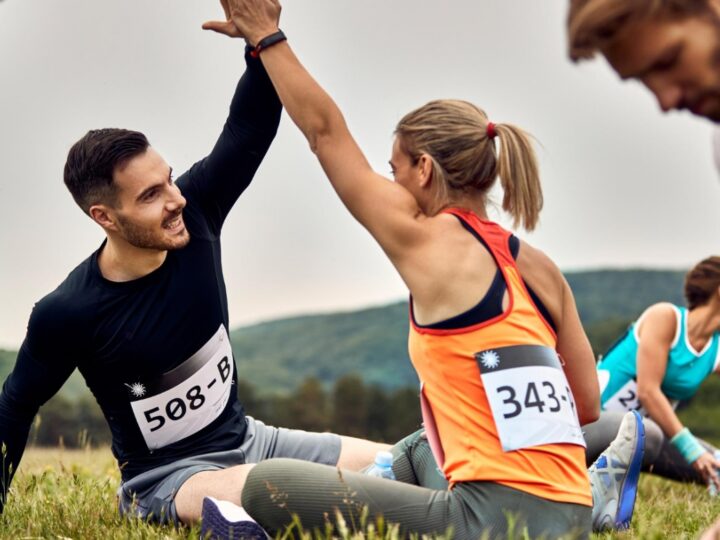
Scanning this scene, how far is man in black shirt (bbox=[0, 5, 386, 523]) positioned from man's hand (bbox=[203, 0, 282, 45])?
62 centimetres

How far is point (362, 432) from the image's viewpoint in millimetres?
37000

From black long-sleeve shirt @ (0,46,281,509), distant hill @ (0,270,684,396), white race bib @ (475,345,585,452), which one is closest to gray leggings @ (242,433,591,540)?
white race bib @ (475,345,585,452)

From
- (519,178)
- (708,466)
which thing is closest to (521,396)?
(519,178)

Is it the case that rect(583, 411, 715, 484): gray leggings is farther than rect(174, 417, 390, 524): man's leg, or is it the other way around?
rect(583, 411, 715, 484): gray leggings

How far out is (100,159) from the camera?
15.9 ft

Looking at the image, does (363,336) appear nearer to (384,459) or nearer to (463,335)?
(384,459)

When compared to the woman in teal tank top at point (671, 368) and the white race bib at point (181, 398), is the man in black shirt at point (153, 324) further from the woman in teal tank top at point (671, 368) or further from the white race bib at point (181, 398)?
the woman in teal tank top at point (671, 368)

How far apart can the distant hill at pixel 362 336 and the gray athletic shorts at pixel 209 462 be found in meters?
56.6

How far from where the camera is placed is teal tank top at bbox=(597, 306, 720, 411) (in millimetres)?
7023

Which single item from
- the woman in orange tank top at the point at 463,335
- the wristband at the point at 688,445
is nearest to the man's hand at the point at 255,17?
the woman in orange tank top at the point at 463,335

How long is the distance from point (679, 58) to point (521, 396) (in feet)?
4.19

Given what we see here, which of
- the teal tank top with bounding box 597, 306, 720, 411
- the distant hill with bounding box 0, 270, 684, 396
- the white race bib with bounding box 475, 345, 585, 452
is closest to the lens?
the white race bib with bounding box 475, 345, 585, 452

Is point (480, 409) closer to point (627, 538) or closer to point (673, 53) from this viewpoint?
point (627, 538)

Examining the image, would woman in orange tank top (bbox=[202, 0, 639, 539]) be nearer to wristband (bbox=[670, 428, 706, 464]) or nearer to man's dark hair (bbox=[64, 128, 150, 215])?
man's dark hair (bbox=[64, 128, 150, 215])
